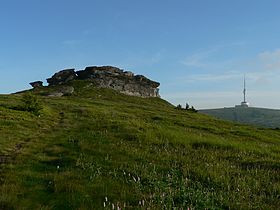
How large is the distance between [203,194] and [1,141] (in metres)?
13.9

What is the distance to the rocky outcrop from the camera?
111 m

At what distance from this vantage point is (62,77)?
11456 cm

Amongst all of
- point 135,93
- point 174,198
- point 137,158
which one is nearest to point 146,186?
point 174,198

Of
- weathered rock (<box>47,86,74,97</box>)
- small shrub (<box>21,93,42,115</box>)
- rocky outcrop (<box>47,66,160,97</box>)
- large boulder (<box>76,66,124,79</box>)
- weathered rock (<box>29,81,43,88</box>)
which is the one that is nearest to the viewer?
small shrub (<box>21,93,42,115</box>)

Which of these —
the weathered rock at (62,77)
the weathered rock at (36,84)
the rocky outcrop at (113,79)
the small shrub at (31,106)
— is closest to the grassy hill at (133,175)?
the small shrub at (31,106)

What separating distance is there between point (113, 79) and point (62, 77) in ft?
47.4

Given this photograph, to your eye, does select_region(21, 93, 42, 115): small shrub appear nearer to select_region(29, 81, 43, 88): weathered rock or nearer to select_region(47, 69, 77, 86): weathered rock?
select_region(47, 69, 77, 86): weathered rock

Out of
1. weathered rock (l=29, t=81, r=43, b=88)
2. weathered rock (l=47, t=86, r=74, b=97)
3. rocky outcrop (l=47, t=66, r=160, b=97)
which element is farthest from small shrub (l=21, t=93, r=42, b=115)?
weathered rock (l=29, t=81, r=43, b=88)

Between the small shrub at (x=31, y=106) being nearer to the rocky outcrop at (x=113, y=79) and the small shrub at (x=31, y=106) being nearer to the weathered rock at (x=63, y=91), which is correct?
the weathered rock at (x=63, y=91)

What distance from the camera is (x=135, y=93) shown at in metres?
113

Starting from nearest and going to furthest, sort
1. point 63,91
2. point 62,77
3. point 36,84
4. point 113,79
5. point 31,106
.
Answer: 1. point 31,106
2. point 63,91
3. point 113,79
4. point 36,84
5. point 62,77

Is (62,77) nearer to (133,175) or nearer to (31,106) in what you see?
(31,106)

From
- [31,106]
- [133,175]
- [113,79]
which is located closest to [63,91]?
[113,79]

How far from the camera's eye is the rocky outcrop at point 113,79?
111m
